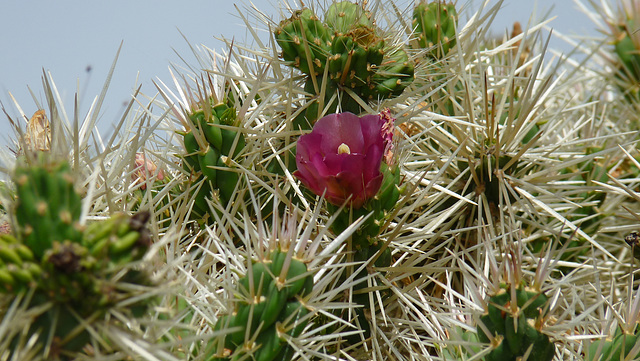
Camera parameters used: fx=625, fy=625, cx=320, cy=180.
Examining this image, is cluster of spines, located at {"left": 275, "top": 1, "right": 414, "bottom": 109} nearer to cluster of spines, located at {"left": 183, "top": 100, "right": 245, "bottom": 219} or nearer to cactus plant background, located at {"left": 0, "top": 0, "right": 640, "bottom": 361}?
cactus plant background, located at {"left": 0, "top": 0, "right": 640, "bottom": 361}

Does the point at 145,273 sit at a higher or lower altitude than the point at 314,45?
lower

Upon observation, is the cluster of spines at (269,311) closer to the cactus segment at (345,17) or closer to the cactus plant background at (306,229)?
the cactus plant background at (306,229)

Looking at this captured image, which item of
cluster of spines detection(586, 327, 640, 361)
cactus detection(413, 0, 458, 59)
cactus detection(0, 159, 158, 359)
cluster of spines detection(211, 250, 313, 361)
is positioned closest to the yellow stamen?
cluster of spines detection(211, 250, 313, 361)

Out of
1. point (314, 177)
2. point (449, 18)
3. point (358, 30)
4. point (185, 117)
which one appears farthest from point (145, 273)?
point (449, 18)

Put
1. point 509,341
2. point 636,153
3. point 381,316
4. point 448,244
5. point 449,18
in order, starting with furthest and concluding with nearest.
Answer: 1. point 636,153
2. point 449,18
3. point 448,244
4. point 381,316
5. point 509,341

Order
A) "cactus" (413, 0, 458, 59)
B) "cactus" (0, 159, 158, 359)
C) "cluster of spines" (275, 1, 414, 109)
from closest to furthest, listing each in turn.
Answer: "cactus" (0, 159, 158, 359), "cluster of spines" (275, 1, 414, 109), "cactus" (413, 0, 458, 59)

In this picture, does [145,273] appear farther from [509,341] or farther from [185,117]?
[185,117]

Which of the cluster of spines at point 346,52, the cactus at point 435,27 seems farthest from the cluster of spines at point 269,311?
the cactus at point 435,27
